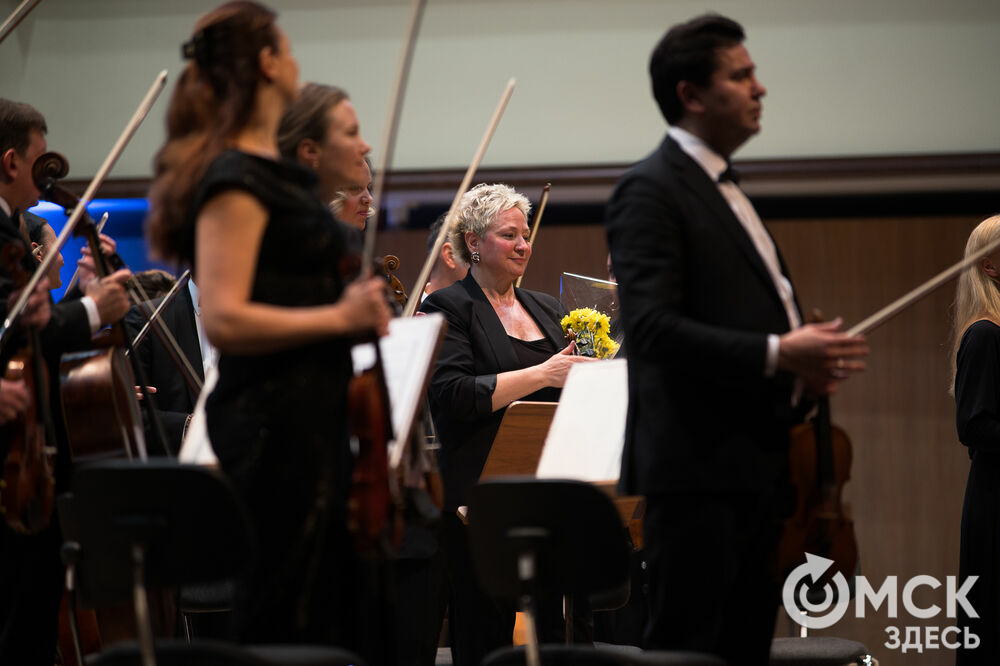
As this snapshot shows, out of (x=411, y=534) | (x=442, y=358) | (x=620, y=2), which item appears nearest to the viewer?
(x=411, y=534)

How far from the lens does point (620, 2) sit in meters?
4.91

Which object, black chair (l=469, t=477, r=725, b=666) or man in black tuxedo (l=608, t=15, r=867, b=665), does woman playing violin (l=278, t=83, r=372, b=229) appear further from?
black chair (l=469, t=477, r=725, b=666)

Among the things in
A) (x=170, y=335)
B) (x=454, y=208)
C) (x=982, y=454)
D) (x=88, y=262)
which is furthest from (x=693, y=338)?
(x=170, y=335)

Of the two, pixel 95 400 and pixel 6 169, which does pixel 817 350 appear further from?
pixel 6 169

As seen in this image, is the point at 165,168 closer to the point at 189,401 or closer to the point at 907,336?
the point at 189,401

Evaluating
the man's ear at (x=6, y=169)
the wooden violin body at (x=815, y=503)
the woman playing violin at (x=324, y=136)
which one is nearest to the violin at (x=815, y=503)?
the wooden violin body at (x=815, y=503)

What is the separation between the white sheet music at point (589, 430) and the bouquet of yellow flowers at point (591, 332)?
0.58 metres

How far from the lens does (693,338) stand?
1718mm

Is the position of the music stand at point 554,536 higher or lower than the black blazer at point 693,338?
lower

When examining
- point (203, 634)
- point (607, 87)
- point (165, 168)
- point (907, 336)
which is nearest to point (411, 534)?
point (203, 634)

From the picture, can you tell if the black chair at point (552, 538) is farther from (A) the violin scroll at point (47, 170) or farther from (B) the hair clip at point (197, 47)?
(A) the violin scroll at point (47, 170)

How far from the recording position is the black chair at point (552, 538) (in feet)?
5.68

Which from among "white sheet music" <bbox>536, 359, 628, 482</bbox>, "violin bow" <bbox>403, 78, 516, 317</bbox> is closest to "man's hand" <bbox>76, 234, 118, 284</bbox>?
"violin bow" <bbox>403, 78, 516, 317</bbox>

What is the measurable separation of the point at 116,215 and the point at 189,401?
2200mm
